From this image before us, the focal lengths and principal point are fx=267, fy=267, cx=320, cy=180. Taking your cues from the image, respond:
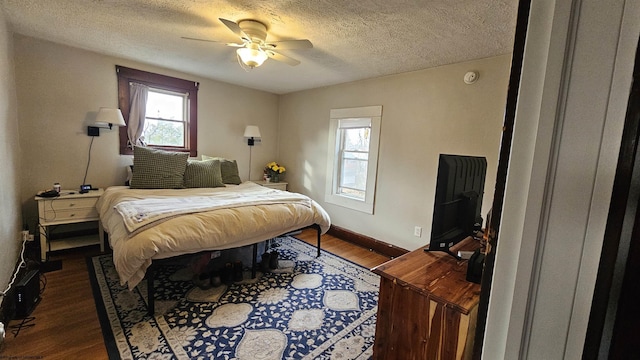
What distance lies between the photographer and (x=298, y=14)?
1.92 meters

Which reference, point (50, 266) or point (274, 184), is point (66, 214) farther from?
point (274, 184)

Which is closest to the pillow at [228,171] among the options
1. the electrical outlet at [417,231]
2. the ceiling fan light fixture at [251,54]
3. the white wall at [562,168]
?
the ceiling fan light fixture at [251,54]

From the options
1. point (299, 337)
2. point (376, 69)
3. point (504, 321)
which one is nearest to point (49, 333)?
point (299, 337)

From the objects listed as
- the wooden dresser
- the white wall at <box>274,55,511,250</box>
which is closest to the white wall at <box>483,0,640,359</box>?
the wooden dresser

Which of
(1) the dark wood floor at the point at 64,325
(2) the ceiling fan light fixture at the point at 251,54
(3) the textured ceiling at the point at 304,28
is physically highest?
(3) the textured ceiling at the point at 304,28

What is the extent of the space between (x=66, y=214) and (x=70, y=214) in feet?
0.10

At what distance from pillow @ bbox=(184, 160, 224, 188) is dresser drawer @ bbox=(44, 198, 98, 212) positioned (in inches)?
36.2

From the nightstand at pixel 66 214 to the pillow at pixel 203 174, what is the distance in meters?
0.88

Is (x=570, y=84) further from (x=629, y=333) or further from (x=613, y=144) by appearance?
(x=629, y=333)

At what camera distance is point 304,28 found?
2.14 meters

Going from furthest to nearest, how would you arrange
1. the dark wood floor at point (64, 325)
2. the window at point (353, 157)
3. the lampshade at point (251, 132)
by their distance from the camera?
1. the lampshade at point (251, 132)
2. the window at point (353, 157)
3. the dark wood floor at point (64, 325)

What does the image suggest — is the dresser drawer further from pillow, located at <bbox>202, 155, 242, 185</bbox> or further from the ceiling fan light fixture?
the ceiling fan light fixture

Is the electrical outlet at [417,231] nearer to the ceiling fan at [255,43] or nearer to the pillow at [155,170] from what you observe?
the ceiling fan at [255,43]

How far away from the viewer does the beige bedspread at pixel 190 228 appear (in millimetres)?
1824
